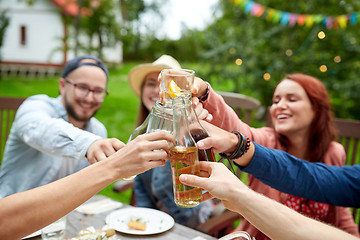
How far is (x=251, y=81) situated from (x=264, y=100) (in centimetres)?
43

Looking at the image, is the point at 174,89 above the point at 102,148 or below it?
above

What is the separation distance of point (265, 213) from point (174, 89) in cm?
52

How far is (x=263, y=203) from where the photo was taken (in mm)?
1009

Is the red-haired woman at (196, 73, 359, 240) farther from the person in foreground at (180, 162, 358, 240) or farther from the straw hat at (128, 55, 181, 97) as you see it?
the person in foreground at (180, 162, 358, 240)

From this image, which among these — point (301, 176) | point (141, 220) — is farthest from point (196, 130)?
point (301, 176)

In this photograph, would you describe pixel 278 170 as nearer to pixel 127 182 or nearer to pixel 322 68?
pixel 127 182

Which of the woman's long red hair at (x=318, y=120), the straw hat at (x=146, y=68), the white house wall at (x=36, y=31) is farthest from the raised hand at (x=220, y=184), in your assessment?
the white house wall at (x=36, y=31)

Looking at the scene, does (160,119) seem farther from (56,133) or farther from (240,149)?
(56,133)

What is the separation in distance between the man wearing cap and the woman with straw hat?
12.8 inches

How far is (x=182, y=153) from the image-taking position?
110 cm

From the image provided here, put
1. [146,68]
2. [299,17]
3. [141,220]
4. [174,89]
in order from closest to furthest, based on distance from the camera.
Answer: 1. [174,89]
2. [141,220]
3. [146,68]
4. [299,17]

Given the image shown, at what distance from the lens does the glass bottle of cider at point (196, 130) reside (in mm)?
1128

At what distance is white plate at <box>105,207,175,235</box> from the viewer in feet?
5.08

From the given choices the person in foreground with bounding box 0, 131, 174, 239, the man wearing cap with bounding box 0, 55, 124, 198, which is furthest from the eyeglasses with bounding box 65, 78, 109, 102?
the person in foreground with bounding box 0, 131, 174, 239
